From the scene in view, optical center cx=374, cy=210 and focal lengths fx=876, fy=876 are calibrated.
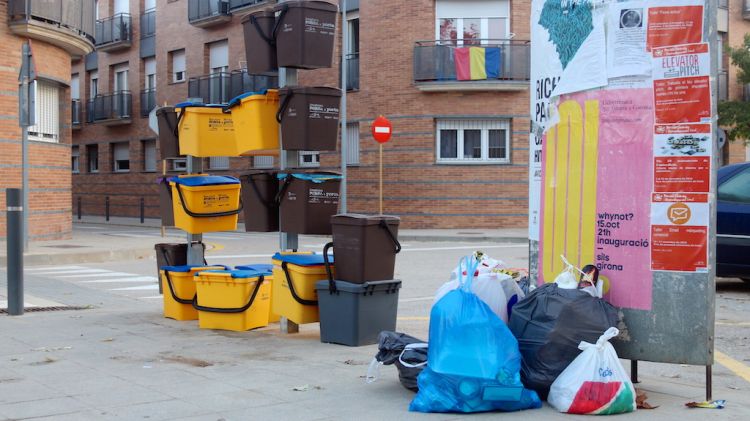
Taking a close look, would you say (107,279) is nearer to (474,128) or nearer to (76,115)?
(474,128)

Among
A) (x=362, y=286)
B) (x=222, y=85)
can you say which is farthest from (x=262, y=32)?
(x=222, y=85)

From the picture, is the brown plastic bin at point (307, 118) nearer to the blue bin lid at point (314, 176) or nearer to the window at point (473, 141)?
the blue bin lid at point (314, 176)

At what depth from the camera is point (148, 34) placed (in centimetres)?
3859

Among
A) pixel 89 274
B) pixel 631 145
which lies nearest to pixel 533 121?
pixel 631 145

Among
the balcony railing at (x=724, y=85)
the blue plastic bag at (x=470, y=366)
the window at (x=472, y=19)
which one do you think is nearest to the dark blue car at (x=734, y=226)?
the blue plastic bag at (x=470, y=366)

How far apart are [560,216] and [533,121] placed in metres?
0.76

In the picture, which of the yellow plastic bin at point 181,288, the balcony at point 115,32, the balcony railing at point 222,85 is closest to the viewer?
the yellow plastic bin at point 181,288

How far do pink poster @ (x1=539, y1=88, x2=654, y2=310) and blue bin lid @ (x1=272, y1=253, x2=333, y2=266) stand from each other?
2426mm

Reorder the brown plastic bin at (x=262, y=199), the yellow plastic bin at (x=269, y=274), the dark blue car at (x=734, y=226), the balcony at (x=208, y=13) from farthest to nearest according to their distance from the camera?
the balcony at (x=208, y=13) < the dark blue car at (x=734, y=226) < the yellow plastic bin at (x=269, y=274) < the brown plastic bin at (x=262, y=199)

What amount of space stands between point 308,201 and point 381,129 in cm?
1808

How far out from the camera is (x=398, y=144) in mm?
27969

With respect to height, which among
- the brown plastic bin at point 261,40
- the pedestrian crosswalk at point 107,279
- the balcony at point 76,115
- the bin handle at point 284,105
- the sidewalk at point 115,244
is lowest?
the pedestrian crosswalk at point 107,279

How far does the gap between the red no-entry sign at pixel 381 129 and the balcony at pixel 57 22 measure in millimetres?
8325

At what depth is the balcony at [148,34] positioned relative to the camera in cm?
3828
